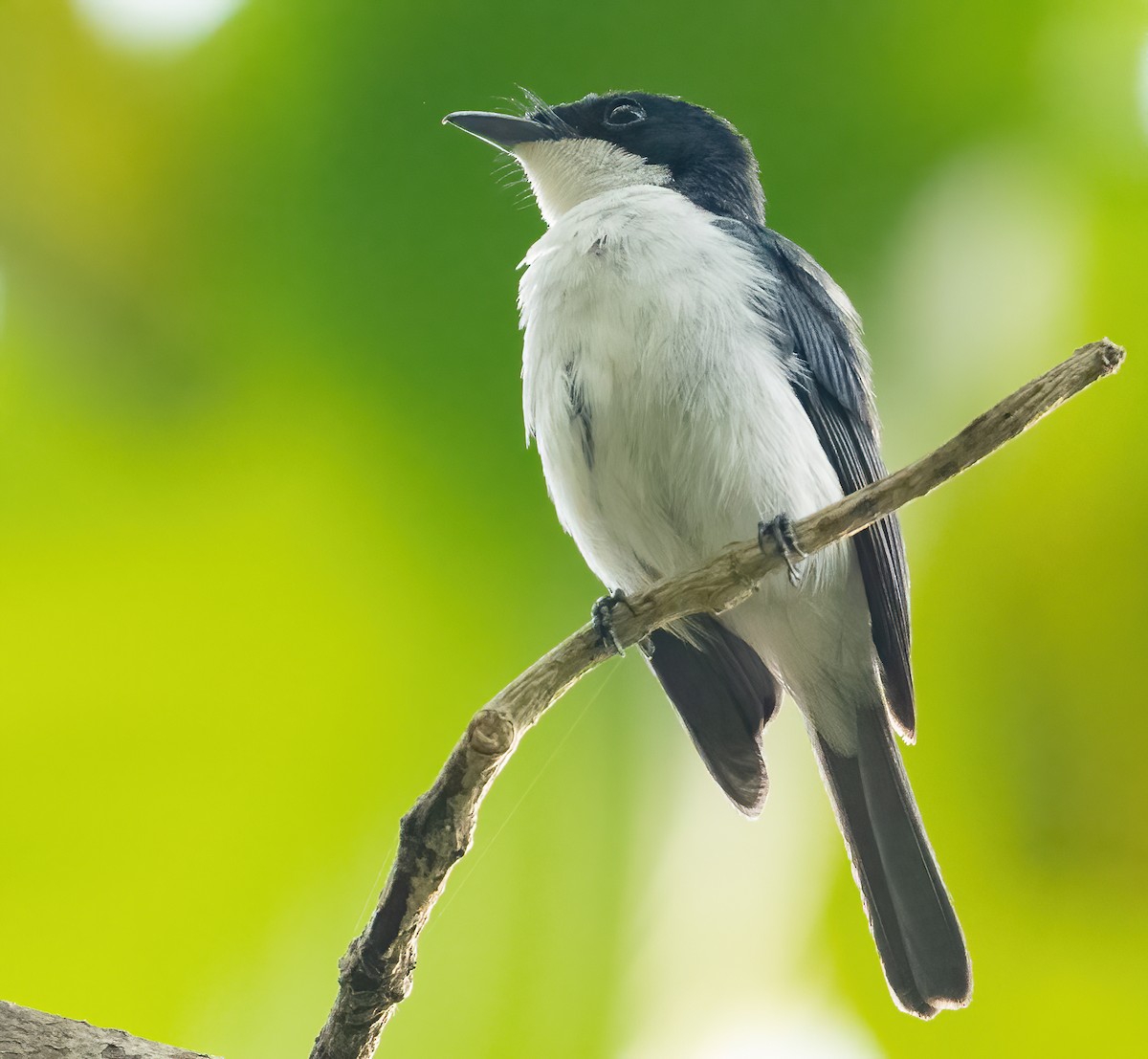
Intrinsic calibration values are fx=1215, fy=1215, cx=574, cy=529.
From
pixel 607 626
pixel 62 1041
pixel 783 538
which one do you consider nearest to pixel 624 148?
pixel 783 538

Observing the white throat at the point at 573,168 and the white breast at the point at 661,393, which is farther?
the white throat at the point at 573,168

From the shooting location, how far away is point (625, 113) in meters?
2.66

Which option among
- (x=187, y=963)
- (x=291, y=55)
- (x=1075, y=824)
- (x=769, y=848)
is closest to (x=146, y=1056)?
(x=187, y=963)

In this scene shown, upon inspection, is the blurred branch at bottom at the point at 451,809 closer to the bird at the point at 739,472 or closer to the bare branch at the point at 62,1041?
the bare branch at the point at 62,1041

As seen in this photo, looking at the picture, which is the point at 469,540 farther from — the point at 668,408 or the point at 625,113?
the point at 625,113

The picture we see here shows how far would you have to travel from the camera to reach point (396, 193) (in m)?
2.65

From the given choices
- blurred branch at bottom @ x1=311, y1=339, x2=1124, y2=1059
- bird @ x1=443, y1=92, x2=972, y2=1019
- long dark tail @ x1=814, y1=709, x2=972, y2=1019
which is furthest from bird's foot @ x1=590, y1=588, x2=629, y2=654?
long dark tail @ x1=814, y1=709, x2=972, y2=1019

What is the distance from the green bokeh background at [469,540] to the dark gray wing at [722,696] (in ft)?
0.37

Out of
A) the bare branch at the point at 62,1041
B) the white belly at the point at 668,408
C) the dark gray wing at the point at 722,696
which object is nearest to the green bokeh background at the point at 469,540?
the dark gray wing at the point at 722,696

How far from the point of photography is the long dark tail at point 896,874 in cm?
200

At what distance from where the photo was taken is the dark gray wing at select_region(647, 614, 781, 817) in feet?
7.49

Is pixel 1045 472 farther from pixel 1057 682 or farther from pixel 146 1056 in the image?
pixel 146 1056

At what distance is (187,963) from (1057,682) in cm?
164

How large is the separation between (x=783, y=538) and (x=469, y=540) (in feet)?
2.37
